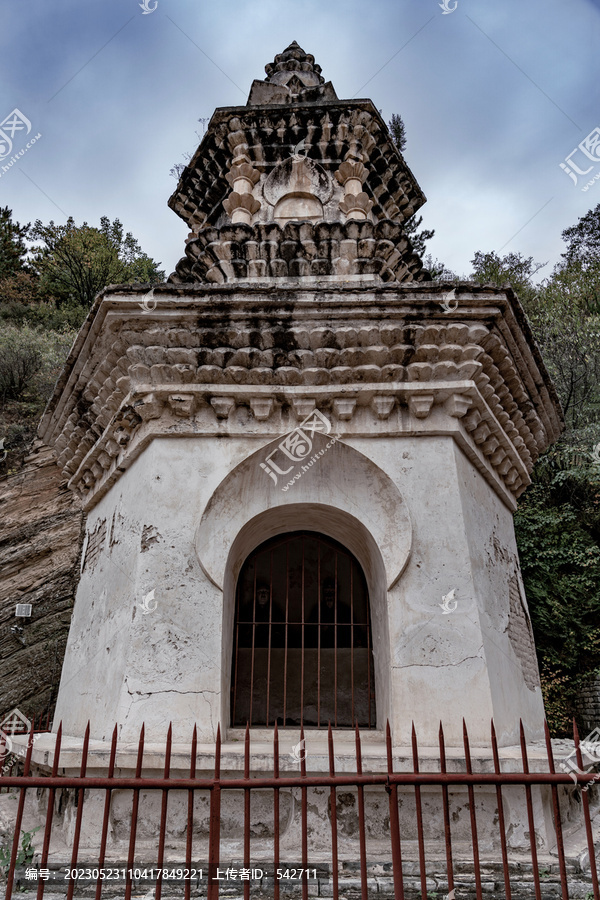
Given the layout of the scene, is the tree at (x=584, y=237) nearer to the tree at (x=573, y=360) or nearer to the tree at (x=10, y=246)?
the tree at (x=573, y=360)

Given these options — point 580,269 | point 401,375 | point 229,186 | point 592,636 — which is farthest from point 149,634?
point 580,269

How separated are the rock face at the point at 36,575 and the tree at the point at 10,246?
52.6 ft

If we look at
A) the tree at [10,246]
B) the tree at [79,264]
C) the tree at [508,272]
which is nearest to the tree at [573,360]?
the tree at [508,272]

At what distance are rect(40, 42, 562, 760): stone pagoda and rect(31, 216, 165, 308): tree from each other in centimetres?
2041

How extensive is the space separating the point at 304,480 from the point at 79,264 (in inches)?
887

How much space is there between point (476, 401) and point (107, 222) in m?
26.2

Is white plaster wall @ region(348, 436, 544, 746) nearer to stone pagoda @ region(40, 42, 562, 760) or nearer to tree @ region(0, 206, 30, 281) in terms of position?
stone pagoda @ region(40, 42, 562, 760)

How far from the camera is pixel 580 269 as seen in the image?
2103 cm

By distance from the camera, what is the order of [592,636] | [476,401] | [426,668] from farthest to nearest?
[592,636], [476,401], [426,668]

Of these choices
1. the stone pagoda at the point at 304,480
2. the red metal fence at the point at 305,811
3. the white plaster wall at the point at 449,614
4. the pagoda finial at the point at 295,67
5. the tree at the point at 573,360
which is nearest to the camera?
the red metal fence at the point at 305,811

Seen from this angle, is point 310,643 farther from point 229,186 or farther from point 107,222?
point 107,222

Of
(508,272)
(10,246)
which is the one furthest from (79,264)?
(508,272)

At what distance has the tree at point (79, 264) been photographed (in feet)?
80.4

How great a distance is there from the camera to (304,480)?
5.08m
